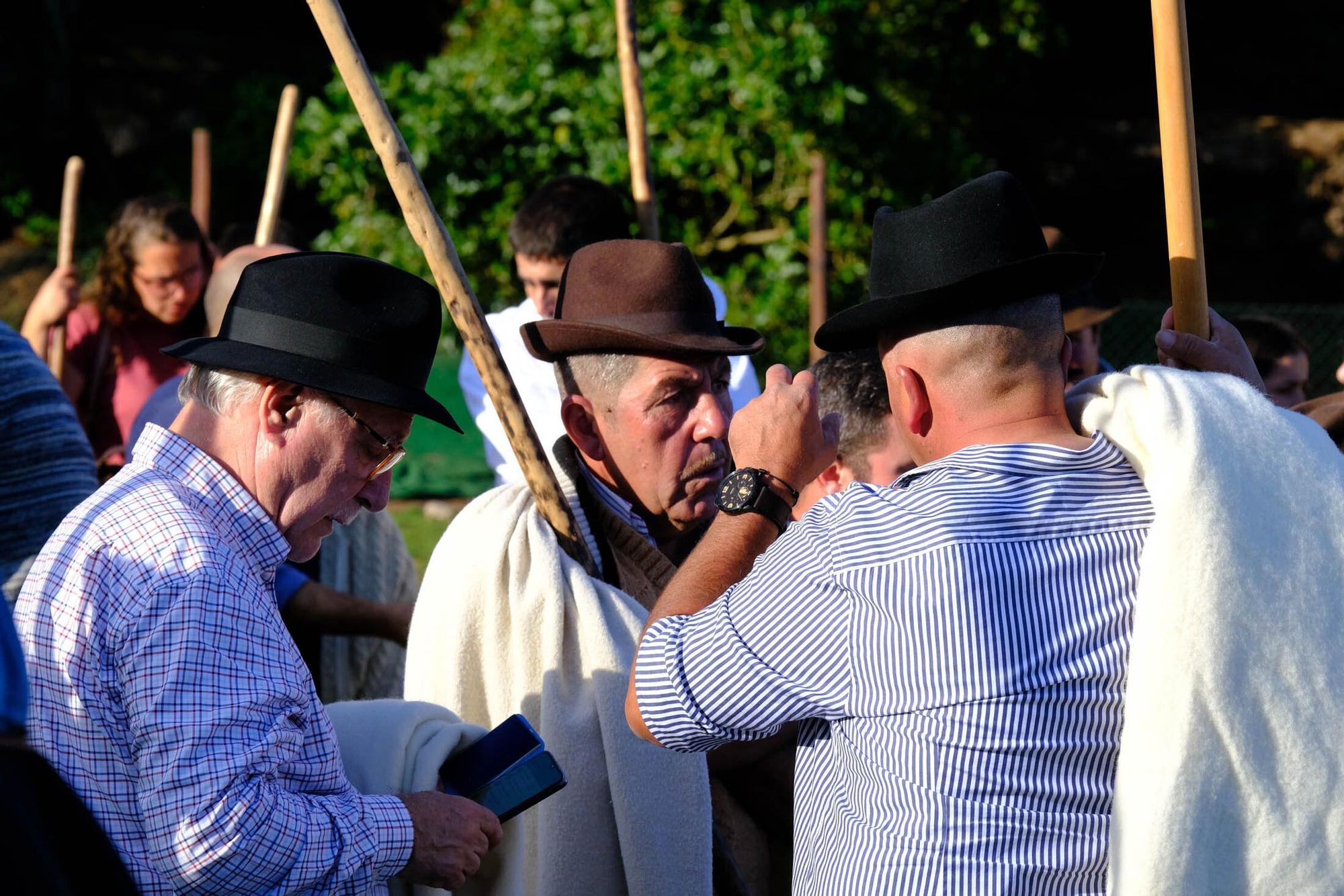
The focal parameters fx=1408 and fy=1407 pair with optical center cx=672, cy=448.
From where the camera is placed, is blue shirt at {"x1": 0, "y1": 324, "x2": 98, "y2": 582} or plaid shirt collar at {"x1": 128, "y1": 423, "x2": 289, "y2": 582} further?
blue shirt at {"x1": 0, "y1": 324, "x2": 98, "y2": 582}

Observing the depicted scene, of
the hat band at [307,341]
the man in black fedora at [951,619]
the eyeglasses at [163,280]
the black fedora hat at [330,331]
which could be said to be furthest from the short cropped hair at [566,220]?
the man in black fedora at [951,619]

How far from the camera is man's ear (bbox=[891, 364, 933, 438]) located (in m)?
2.12

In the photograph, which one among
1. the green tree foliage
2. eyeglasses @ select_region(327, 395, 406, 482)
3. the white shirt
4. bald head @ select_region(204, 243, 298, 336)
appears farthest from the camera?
the green tree foliage

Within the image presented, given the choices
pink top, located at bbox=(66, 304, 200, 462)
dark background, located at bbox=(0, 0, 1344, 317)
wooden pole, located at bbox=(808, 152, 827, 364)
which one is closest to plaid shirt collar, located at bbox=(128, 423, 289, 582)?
pink top, located at bbox=(66, 304, 200, 462)

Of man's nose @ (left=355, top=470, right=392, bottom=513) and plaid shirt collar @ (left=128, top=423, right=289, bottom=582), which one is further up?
plaid shirt collar @ (left=128, top=423, right=289, bottom=582)

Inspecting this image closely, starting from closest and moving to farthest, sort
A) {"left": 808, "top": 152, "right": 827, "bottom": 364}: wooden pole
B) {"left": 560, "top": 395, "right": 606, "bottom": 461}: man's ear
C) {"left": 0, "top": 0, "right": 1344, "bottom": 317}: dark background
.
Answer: {"left": 560, "top": 395, "right": 606, "bottom": 461}: man's ear, {"left": 808, "top": 152, "right": 827, "bottom": 364}: wooden pole, {"left": 0, "top": 0, "right": 1344, "bottom": 317}: dark background

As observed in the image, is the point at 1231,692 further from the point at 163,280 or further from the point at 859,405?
the point at 163,280

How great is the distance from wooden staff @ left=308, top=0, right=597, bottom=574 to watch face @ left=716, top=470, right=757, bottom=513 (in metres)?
0.57

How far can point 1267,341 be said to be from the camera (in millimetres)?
4527

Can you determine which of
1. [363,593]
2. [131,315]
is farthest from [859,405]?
[131,315]

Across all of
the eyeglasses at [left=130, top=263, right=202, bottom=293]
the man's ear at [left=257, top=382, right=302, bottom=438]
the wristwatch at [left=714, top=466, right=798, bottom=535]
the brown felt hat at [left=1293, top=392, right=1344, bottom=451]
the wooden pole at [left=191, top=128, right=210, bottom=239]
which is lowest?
the brown felt hat at [left=1293, top=392, right=1344, bottom=451]

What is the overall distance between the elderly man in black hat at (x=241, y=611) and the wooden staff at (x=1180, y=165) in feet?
4.00

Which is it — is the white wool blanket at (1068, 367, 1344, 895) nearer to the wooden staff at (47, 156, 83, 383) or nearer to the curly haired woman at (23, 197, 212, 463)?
the curly haired woman at (23, 197, 212, 463)

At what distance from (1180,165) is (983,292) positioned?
16.2 inches
